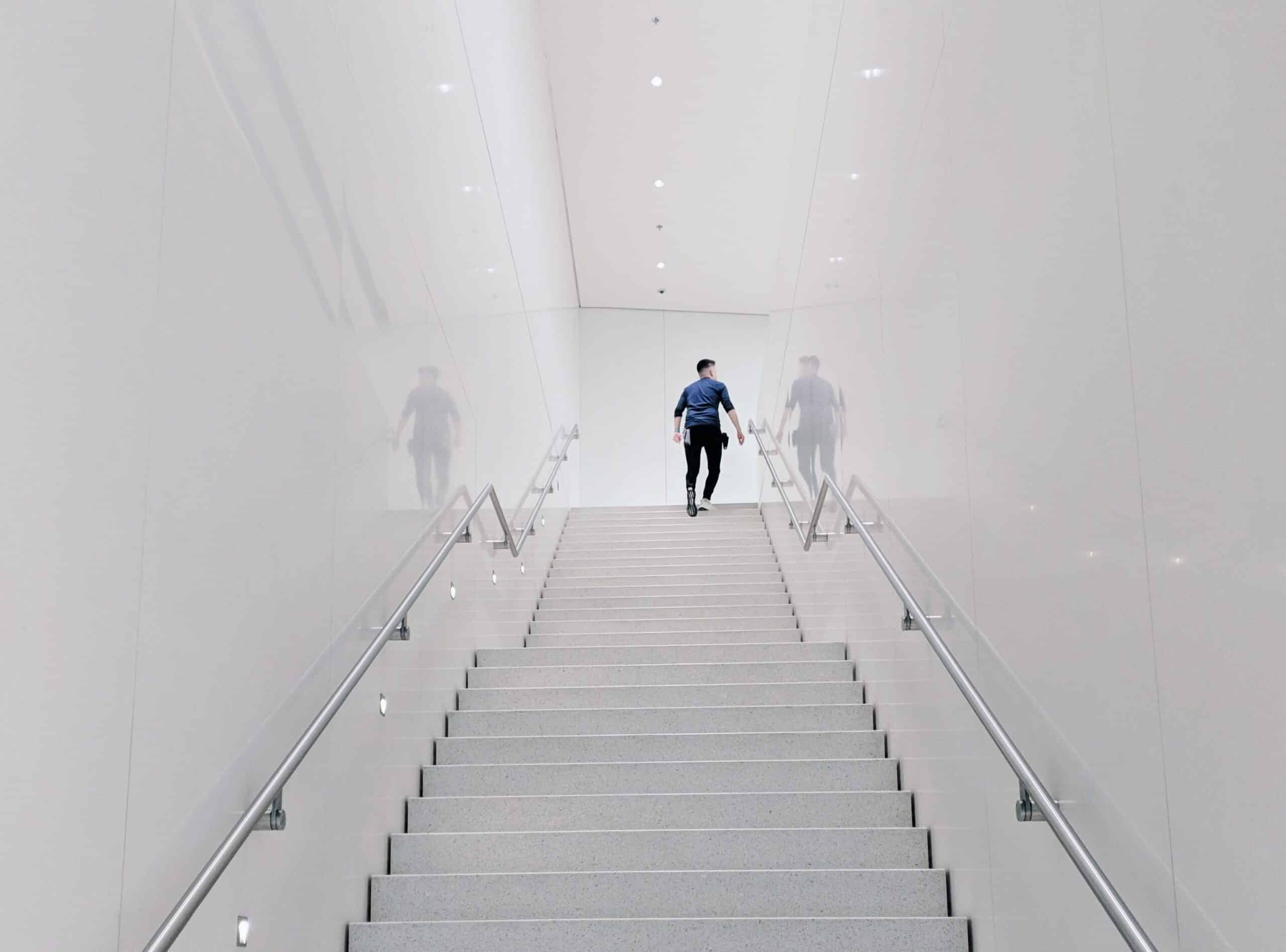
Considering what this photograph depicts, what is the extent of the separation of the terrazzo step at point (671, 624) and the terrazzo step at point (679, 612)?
28mm

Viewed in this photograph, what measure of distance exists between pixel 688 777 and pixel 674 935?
3.49ft

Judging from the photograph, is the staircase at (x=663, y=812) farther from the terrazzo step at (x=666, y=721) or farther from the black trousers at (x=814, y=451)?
the black trousers at (x=814, y=451)

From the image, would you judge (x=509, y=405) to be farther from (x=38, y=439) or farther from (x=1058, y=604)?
(x=38, y=439)

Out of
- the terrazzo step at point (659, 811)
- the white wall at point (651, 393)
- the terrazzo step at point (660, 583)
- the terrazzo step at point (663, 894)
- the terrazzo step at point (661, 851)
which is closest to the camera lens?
the terrazzo step at point (663, 894)

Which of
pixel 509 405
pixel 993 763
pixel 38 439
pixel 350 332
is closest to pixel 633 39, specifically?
pixel 509 405

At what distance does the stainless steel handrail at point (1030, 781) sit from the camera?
2152 millimetres

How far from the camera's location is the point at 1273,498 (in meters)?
1.75

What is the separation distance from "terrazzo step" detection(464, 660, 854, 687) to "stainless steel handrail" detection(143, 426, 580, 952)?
89 centimetres

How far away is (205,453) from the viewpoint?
260 centimetres

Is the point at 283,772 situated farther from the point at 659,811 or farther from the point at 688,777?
the point at 688,777

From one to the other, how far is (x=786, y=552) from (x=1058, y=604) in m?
4.85

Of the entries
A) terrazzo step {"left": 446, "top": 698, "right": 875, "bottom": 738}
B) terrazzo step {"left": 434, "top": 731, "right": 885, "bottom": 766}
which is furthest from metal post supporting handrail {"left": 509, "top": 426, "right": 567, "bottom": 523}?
terrazzo step {"left": 434, "top": 731, "right": 885, "bottom": 766}

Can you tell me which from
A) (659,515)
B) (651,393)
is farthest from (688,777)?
(651,393)

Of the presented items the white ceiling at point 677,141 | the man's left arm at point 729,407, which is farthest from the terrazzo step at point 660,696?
the white ceiling at point 677,141
